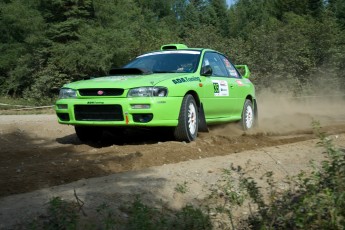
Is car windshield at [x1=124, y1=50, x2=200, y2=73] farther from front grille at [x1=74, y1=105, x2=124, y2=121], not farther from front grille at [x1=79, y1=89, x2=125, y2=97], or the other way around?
front grille at [x1=74, y1=105, x2=124, y2=121]

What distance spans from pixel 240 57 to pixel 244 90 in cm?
1761

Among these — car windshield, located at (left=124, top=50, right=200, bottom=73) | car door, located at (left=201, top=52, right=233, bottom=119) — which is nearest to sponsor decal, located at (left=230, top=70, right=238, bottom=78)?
car door, located at (left=201, top=52, right=233, bottom=119)

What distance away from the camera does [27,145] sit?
27.3ft

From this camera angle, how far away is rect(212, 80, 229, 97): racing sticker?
837 cm

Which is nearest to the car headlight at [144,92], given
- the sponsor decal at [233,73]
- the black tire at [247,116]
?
the sponsor decal at [233,73]

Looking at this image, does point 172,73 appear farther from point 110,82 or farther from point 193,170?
point 193,170

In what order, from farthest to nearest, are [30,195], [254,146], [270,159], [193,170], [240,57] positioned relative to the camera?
[240,57]
[254,146]
[270,159]
[193,170]
[30,195]

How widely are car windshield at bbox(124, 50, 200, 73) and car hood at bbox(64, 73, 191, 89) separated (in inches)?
16.1

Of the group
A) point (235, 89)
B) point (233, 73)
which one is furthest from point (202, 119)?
point (233, 73)

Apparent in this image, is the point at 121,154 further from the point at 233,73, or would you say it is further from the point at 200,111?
the point at 233,73

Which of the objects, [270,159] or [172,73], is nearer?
[270,159]

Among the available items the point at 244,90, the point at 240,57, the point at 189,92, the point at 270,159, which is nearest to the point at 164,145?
the point at 189,92

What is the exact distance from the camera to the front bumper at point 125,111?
680 centimetres

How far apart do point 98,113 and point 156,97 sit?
35.9 inches
